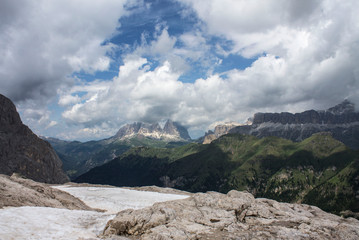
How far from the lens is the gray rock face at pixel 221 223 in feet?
67.1

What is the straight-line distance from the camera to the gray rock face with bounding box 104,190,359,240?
20453 millimetres

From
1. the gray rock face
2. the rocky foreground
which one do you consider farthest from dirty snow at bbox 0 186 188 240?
the gray rock face

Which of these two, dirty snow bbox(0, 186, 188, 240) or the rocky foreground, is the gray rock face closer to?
the rocky foreground

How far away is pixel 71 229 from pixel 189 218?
12087 mm

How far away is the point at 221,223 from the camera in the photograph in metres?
23.1

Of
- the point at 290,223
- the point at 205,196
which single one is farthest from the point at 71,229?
the point at 290,223

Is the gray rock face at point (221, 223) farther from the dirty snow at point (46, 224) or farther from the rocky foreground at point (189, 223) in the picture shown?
the dirty snow at point (46, 224)

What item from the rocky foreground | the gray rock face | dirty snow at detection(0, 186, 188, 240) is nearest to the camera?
the gray rock face

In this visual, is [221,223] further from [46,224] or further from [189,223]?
[46,224]

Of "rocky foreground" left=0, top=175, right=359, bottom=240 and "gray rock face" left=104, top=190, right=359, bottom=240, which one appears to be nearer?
"gray rock face" left=104, top=190, right=359, bottom=240

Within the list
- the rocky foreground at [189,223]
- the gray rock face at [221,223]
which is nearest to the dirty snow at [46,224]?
the rocky foreground at [189,223]

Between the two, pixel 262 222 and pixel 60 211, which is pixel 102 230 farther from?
pixel 262 222

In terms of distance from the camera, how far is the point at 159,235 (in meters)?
20.1

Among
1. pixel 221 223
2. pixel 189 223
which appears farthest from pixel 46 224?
pixel 221 223
